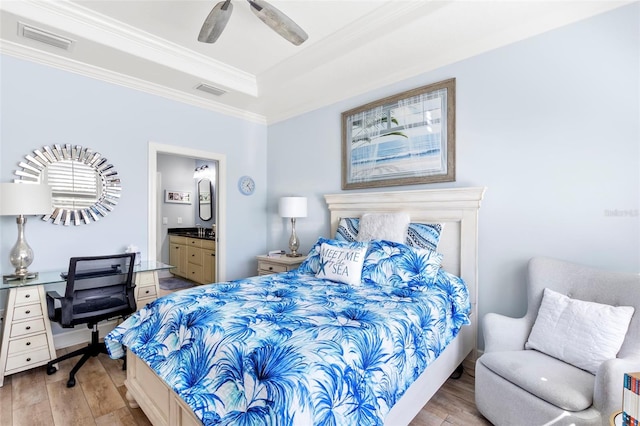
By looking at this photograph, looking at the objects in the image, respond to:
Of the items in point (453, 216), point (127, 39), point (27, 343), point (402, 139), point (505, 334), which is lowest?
point (27, 343)

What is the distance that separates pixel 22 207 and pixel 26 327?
3.05 ft

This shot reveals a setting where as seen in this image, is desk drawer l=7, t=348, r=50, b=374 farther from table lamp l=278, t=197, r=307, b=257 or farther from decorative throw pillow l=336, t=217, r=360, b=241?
decorative throw pillow l=336, t=217, r=360, b=241

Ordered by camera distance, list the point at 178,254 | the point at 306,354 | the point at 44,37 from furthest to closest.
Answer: the point at 178,254 < the point at 44,37 < the point at 306,354

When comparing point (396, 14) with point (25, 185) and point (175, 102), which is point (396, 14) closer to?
point (175, 102)

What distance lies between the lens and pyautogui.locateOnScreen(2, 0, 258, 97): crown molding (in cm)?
227

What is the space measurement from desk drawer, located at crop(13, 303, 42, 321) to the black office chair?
14 cm

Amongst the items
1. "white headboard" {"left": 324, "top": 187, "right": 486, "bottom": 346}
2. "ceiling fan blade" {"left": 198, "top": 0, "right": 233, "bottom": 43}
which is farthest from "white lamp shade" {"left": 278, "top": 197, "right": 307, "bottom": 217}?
"ceiling fan blade" {"left": 198, "top": 0, "right": 233, "bottom": 43}

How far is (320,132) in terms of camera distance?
149 inches

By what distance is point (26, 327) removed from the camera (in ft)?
7.60

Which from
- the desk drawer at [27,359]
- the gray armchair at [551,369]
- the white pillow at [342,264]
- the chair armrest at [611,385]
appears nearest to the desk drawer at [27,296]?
the desk drawer at [27,359]

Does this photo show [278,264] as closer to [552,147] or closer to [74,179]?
[74,179]

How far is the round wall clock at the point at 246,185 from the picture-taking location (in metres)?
4.20

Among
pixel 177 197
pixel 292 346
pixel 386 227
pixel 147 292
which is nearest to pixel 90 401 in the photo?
pixel 147 292

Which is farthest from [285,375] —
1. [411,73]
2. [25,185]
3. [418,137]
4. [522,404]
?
[411,73]
